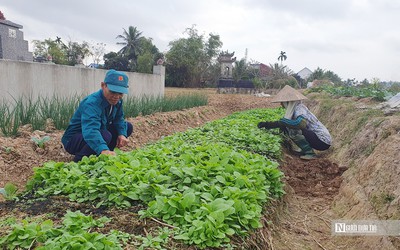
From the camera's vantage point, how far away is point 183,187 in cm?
246

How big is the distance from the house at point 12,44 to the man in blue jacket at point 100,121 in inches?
437

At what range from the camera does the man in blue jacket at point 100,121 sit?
3359mm

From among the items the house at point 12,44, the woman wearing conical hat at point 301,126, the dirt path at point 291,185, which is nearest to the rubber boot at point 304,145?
the woman wearing conical hat at point 301,126

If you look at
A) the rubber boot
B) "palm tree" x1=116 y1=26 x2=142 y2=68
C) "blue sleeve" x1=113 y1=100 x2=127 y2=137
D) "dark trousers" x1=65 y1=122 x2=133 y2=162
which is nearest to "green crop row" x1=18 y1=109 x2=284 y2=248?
"dark trousers" x1=65 y1=122 x2=133 y2=162

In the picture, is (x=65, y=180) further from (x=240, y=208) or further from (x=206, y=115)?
(x=206, y=115)

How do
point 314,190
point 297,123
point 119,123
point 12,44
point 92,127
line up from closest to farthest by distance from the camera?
point 92,127 → point 119,123 → point 314,190 → point 297,123 → point 12,44

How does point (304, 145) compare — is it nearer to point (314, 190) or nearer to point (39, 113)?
point (314, 190)

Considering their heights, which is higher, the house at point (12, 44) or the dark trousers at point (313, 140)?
the house at point (12, 44)

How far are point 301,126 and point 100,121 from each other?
3.29 m

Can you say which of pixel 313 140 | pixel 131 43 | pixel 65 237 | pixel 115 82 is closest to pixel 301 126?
pixel 313 140

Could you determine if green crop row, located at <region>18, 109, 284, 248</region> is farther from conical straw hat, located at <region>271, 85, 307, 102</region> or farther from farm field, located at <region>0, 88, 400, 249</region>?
conical straw hat, located at <region>271, 85, 307, 102</region>

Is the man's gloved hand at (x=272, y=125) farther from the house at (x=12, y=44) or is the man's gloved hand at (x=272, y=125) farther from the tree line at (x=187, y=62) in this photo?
the tree line at (x=187, y=62)

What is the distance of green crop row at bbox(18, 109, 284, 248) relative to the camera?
6.61 ft

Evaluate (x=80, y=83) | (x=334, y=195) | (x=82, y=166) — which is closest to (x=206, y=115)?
(x=80, y=83)
